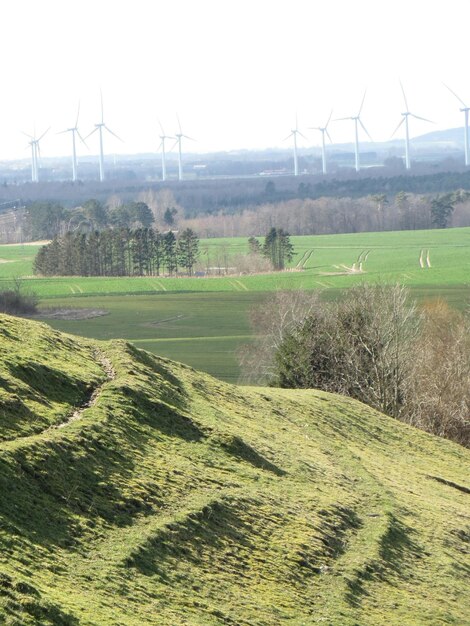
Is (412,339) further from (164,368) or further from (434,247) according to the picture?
(434,247)

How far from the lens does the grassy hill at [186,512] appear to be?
17.2 meters

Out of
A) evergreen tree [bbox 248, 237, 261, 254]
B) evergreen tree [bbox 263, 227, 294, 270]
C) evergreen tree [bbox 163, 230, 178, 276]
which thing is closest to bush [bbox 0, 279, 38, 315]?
evergreen tree [bbox 163, 230, 178, 276]

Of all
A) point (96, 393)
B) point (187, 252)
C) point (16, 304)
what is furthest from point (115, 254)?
point (96, 393)

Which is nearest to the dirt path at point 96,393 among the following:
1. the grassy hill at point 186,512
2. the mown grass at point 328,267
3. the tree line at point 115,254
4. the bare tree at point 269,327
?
the grassy hill at point 186,512

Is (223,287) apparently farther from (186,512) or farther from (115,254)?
(186,512)

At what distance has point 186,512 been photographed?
20641 mm

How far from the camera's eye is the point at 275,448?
1077 inches

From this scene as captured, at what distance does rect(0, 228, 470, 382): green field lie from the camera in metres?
84.6

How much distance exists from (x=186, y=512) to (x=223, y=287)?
102 m

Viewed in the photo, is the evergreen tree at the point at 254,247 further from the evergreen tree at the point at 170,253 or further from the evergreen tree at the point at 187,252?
the evergreen tree at the point at 170,253

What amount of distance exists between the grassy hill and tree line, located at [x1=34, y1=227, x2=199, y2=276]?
110878 mm

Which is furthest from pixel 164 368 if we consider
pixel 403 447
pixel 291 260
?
pixel 291 260

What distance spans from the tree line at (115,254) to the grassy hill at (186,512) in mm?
110878

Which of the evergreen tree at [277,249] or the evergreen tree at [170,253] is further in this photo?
the evergreen tree at [277,249]
